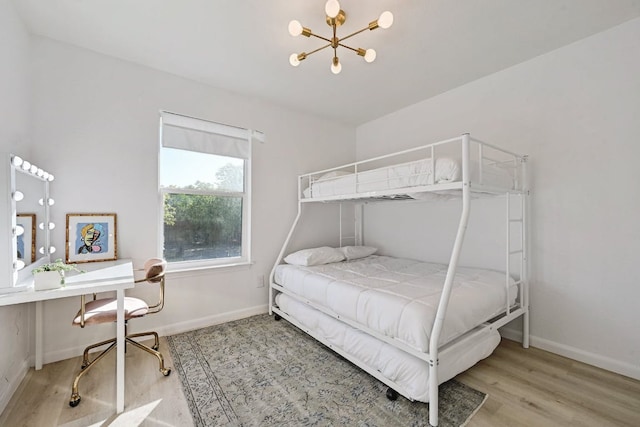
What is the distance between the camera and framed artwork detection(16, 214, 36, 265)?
1756 millimetres

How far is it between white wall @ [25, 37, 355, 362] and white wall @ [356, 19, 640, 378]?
239cm

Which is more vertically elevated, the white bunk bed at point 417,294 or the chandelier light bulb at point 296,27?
the chandelier light bulb at point 296,27

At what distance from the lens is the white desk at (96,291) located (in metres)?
1.34

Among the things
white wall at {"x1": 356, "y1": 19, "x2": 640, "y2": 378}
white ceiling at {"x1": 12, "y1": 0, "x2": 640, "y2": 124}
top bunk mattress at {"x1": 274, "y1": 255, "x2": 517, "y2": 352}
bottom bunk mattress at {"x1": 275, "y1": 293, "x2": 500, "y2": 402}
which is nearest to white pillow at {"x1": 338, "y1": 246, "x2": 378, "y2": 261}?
top bunk mattress at {"x1": 274, "y1": 255, "x2": 517, "y2": 352}

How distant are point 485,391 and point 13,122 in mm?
3556

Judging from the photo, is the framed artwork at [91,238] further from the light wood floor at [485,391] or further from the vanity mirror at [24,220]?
the light wood floor at [485,391]

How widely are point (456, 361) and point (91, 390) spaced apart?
7.79 feet

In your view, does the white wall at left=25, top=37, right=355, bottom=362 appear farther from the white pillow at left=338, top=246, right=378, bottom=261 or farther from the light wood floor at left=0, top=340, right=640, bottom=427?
the white pillow at left=338, top=246, right=378, bottom=261

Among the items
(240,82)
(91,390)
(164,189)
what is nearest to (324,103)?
(240,82)

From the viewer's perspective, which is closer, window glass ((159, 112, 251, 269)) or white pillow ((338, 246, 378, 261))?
window glass ((159, 112, 251, 269))

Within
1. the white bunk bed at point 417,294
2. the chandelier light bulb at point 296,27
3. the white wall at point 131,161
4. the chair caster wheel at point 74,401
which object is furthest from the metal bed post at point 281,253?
the chandelier light bulb at point 296,27

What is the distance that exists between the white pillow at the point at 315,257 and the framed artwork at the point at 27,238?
80.8 inches

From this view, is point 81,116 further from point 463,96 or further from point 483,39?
point 463,96

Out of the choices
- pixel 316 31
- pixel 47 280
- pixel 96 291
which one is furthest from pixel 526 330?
pixel 47 280
